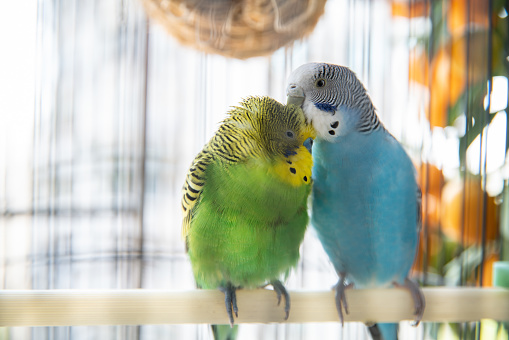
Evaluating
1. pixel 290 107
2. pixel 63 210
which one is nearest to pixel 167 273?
pixel 63 210

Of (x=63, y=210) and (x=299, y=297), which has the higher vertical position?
(x=63, y=210)

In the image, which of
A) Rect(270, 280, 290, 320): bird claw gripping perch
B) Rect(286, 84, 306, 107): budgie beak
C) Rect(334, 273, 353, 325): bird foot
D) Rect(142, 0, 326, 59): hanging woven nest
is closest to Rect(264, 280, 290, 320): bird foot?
Rect(270, 280, 290, 320): bird claw gripping perch

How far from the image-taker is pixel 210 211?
2.76ft

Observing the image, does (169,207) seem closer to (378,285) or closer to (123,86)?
(123,86)

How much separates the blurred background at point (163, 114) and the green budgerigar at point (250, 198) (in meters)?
0.21

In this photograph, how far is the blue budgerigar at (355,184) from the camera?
83 cm

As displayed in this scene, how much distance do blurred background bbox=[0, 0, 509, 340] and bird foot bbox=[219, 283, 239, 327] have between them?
184 millimetres

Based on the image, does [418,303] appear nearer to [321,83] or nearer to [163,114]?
[321,83]

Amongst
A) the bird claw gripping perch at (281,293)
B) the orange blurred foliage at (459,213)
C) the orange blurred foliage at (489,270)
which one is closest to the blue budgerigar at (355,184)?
the bird claw gripping perch at (281,293)

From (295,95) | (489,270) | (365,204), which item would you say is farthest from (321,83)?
(489,270)

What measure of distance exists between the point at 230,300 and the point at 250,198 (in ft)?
0.77

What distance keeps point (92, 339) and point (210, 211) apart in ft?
3.18

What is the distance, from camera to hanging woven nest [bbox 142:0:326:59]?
40.4 inches

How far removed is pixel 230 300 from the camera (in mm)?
860
